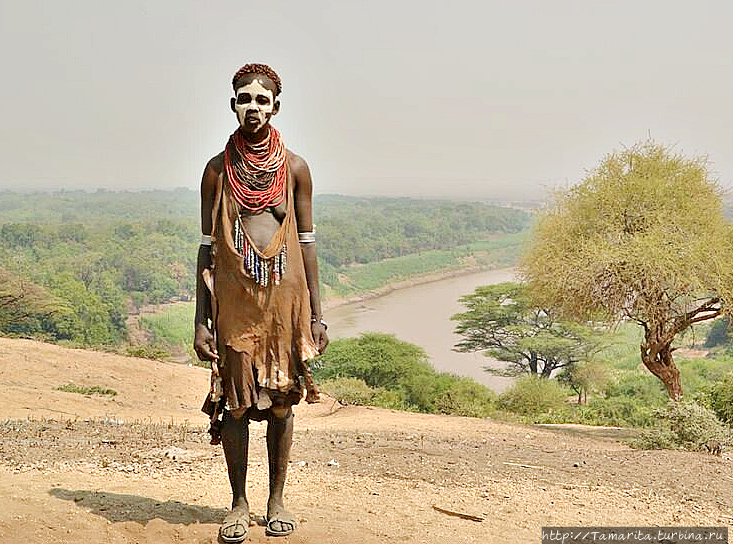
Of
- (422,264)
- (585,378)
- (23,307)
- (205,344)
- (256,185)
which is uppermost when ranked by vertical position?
(256,185)

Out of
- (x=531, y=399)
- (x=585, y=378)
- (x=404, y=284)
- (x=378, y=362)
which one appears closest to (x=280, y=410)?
(x=531, y=399)

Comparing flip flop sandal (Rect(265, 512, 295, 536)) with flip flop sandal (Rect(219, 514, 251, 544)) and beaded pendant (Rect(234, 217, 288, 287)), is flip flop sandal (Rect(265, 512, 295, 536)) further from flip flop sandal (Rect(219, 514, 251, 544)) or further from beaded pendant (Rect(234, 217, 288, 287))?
beaded pendant (Rect(234, 217, 288, 287))

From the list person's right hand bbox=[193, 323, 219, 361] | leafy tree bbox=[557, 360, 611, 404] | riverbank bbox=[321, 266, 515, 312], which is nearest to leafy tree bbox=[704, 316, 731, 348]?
riverbank bbox=[321, 266, 515, 312]

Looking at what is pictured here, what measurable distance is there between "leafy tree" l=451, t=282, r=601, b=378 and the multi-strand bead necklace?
24389mm

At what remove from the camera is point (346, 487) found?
5.29 m

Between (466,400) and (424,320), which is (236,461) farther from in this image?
(424,320)

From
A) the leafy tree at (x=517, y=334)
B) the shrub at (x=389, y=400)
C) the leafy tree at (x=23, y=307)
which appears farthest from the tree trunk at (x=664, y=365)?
the leafy tree at (x=23, y=307)

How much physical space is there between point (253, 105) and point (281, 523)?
6.81ft

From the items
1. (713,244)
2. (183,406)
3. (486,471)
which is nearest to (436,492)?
(486,471)

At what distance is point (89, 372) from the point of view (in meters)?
13.8

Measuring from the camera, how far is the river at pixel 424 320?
40.1 metres

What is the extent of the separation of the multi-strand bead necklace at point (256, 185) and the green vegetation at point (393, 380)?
43.1ft

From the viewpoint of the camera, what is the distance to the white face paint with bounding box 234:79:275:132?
154 inches

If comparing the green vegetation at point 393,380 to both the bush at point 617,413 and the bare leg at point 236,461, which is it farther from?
the bare leg at point 236,461
